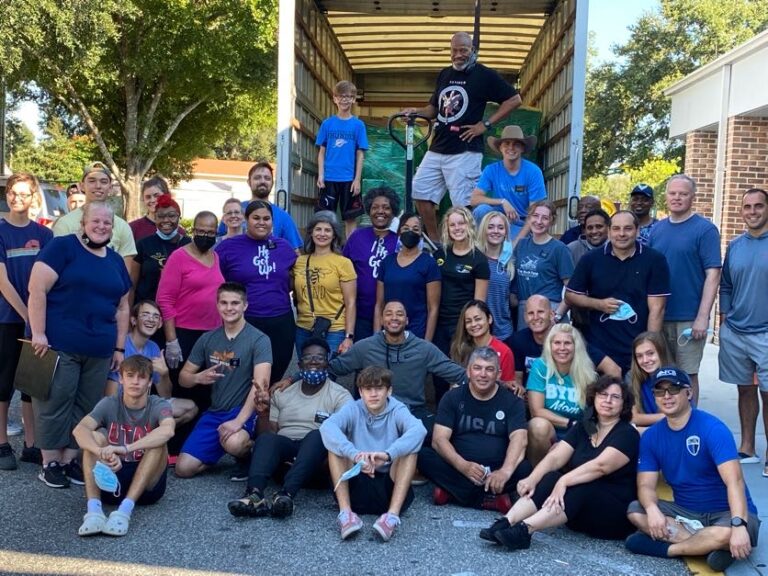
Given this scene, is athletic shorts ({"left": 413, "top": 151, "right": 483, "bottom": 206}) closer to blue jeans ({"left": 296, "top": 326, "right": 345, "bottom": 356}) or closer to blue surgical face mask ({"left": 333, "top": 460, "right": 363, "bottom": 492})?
blue jeans ({"left": 296, "top": 326, "right": 345, "bottom": 356})

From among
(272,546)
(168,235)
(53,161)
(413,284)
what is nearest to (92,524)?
(272,546)

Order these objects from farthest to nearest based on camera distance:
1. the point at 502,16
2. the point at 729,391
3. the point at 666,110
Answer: the point at 666,110
the point at 502,16
the point at 729,391

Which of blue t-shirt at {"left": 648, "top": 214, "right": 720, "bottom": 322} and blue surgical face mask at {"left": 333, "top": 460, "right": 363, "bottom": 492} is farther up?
blue t-shirt at {"left": 648, "top": 214, "right": 720, "bottom": 322}

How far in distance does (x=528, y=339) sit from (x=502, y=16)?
17.5 ft

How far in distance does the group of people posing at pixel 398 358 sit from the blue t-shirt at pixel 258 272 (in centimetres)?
1

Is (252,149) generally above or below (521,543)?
above

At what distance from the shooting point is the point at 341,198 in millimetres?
8352

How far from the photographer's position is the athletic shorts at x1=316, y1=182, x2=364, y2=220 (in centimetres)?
828

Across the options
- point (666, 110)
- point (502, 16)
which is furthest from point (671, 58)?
point (502, 16)

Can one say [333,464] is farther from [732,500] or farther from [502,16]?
[502,16]

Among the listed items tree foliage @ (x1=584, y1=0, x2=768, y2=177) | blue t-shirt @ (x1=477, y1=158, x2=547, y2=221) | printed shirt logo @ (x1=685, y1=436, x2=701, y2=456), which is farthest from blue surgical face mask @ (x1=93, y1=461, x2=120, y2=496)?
tree foliage @ (x1=584, y1=0, x2=768, y2=177)

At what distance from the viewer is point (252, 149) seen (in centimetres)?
7844

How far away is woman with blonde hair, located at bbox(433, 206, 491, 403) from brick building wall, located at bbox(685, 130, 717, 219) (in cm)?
912

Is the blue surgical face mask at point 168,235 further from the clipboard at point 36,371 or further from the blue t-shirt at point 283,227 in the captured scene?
the clipboard at point 36,371
